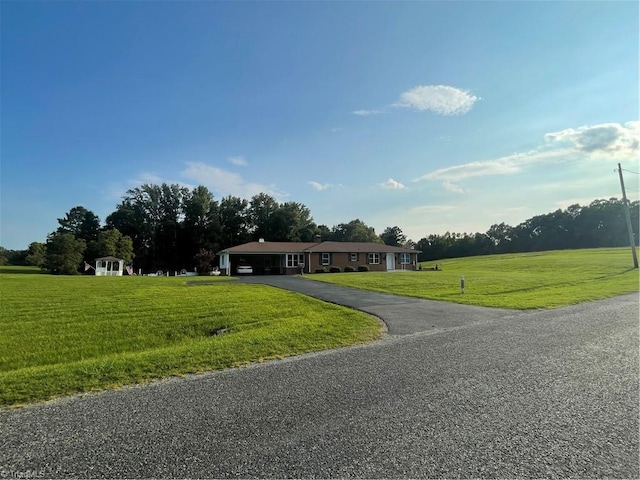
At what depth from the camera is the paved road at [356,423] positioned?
2.84 m

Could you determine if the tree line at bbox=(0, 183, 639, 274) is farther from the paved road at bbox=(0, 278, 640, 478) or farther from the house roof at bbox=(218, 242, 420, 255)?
the paved road at bbox=(0, 278, 640, 478)

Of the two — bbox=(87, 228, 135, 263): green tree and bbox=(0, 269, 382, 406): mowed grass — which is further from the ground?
bbox=(87, 228, 135, 263): green tree

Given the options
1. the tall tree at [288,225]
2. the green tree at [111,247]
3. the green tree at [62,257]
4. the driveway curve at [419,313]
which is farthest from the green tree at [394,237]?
the driveway curve at [419,313]

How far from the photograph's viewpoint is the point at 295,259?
130 ft

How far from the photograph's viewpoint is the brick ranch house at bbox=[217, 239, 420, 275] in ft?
126

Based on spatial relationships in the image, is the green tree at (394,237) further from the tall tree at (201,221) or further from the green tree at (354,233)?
the tall tree at (201,221)

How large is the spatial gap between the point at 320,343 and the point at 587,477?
500cm

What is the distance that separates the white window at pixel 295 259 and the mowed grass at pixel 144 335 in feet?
77.9

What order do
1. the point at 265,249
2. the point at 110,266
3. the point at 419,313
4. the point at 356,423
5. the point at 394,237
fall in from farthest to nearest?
1. the point at 394,237
2. the point at 110,266
3. the point at 265,249
4. the point at 419,313
5. the point at 356,423

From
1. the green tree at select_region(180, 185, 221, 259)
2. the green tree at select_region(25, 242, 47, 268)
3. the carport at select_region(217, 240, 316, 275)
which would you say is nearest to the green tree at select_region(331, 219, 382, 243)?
the green tree at select_region(180, 185, 221, 259)

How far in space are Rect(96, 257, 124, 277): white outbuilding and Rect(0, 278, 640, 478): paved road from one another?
1777 inches

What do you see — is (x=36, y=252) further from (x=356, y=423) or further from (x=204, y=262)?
(x=356, y=423)

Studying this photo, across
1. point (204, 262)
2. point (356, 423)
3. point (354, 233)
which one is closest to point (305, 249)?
point (204, 262)

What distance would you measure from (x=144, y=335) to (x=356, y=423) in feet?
26.5
